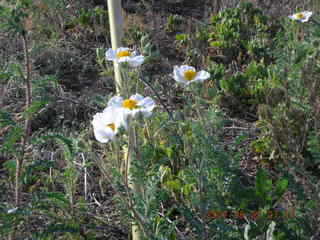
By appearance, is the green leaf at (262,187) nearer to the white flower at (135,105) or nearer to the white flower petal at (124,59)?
the white flower at (135,105)

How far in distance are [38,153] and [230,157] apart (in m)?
1.36

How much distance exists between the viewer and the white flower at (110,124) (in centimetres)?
144

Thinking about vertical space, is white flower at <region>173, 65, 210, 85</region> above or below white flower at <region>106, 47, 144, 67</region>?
below

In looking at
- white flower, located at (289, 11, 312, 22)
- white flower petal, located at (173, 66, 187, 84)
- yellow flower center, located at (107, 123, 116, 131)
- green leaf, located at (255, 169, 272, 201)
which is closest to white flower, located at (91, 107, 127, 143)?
yellow flower center, located at (107, 123, 116, 131)

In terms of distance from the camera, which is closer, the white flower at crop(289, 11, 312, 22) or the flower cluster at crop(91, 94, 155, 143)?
the flower cluster at crop(91, 94, 155, 143)

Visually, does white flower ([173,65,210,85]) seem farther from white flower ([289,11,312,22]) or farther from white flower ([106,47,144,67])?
white flower ([289,11,312,22])

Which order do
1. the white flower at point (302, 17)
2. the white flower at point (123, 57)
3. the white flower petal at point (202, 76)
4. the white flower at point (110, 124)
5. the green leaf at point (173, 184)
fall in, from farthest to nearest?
the white flower at point (302, 17)
the green leaf at point (173, 184)
the white flower at point (123, 57)
the white flower petal at point (202, 76)
the white flower at point (110, 124)

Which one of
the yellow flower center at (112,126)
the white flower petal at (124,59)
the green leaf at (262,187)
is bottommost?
the green leaf at (262,187)

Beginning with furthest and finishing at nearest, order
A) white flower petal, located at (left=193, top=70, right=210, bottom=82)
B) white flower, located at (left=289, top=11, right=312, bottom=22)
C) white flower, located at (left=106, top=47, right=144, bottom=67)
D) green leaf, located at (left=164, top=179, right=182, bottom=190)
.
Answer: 1. white flower, located at (left=289, top=11, right=312, bottom=22)
2. green leaf, located at (left=164, top=179, right=182, bottom=190)
3. white flower, located at (left=106, top=47, right=144, bottom=67)
4. white flower petal, located at (left=193, top=70, right=210, bottom=82)

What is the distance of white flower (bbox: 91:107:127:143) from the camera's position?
144cm

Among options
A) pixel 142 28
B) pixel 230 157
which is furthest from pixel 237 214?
pixel 142 28

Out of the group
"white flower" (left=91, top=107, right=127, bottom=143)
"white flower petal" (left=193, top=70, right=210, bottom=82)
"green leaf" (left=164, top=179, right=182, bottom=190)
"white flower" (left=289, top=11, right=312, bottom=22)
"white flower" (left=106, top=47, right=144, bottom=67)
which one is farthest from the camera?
"white flower" (left=289, top=11, right=312, bottom=22)

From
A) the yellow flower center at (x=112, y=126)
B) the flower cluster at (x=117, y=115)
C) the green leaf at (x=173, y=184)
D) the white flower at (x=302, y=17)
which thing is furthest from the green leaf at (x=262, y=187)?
the white flower at (x=302, y=17)

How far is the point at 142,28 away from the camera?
4.42m
